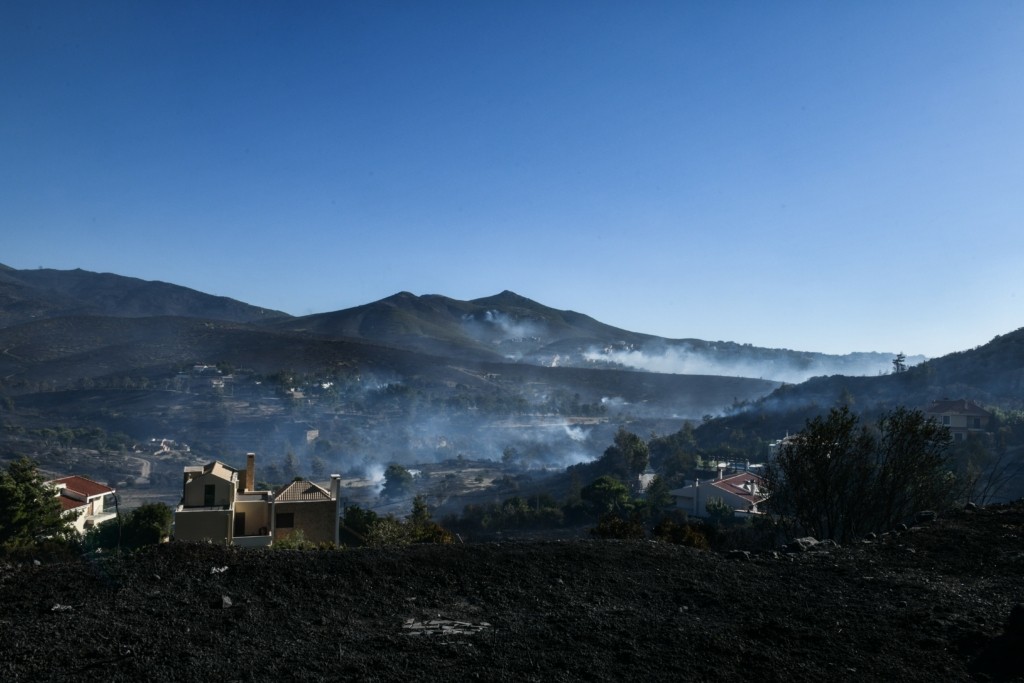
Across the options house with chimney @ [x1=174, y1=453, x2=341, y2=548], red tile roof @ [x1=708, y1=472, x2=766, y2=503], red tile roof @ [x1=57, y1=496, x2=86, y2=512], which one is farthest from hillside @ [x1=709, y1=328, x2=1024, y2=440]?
red tile roof @ [x1=57, y1=496, x2=86, y2=512]

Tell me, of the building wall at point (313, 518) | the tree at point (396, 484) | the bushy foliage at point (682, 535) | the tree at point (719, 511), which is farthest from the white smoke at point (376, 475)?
the bushy foliage at point (682, 535)

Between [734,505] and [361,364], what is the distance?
386 ft

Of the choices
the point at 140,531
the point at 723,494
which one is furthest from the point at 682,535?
the point at 723,494

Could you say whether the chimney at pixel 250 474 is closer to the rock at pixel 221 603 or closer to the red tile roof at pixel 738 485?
the rock at pixel 221 603

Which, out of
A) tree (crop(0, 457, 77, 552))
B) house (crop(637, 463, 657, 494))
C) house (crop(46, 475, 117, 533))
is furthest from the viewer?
house (crop(637, 463, 657, 494))

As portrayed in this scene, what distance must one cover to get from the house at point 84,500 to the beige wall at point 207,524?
1069 centimetres

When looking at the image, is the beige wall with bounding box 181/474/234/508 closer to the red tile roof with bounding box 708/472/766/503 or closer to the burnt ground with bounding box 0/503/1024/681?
the burnt ground with bounding box 0/503/1024/681

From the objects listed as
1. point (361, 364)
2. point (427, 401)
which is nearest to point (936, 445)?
point (427, 401)

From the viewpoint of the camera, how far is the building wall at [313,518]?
63.8ft

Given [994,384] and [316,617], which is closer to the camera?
[316,617]

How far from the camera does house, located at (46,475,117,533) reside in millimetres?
26781

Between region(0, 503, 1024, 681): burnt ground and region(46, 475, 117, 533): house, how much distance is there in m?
21.9

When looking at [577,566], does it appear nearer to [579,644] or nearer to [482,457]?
[579,644]

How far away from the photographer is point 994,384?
6444 centimetres
